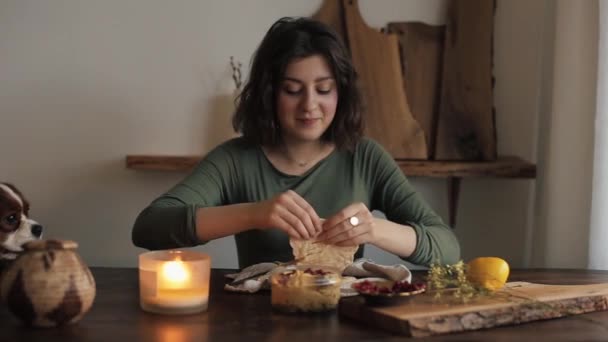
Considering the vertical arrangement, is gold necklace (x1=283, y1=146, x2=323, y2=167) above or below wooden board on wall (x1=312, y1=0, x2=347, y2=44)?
below

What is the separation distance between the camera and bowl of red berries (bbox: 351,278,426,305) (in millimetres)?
1041

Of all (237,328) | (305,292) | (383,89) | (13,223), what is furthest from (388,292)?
(383,89)

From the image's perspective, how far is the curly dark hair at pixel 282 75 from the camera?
154cm

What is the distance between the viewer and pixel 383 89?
6.45 feet

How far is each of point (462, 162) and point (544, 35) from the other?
1.43 feet

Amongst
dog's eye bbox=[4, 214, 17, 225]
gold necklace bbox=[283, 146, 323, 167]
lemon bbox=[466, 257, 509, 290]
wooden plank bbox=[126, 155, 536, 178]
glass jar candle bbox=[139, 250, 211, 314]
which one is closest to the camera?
glass jar candle bbox=[139, 250, 211, 314]

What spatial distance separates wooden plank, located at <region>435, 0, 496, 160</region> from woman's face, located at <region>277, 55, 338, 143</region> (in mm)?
550

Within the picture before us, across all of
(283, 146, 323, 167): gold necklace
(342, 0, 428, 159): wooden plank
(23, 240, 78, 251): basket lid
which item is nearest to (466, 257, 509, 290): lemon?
(283, 146, 323, 167): gold necklace

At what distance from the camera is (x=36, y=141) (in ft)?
6.57

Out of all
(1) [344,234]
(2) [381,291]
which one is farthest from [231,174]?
(2) [381,291]

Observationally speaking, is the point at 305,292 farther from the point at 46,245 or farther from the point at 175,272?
the point at 46,245

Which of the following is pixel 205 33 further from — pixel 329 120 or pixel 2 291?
pixel 2 291

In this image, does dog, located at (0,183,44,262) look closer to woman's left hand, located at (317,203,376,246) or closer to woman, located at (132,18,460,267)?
woman, located at (132,18,460,267)

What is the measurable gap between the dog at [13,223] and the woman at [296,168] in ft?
0.68
